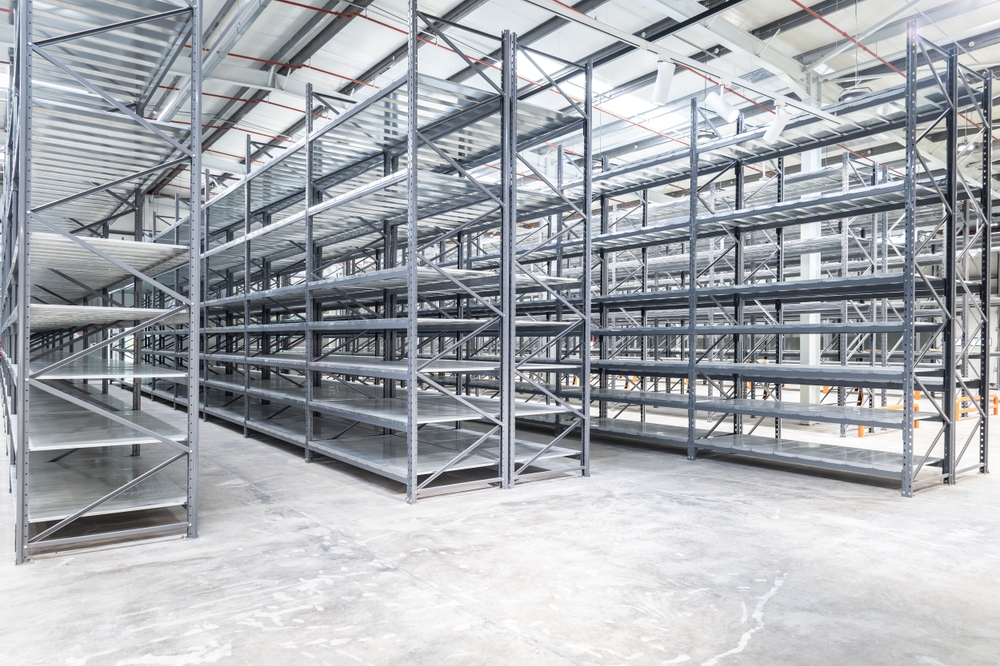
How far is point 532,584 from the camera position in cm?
426

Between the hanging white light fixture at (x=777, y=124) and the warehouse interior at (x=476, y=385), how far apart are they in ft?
0.15

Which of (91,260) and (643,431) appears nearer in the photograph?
(91,260)

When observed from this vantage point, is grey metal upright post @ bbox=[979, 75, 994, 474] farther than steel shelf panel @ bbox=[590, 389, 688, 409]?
No

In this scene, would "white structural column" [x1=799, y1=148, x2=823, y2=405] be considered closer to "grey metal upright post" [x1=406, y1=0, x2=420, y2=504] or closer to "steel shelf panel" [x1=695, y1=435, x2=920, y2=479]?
"steel shelf panel" [x1=695, y1=435, x2=920, y2=479]

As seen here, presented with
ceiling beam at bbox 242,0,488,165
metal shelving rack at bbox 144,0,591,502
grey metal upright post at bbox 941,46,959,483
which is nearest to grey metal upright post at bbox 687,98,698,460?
metal shelving rack at bbox 144,0,591,502

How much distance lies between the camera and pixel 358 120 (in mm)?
7762

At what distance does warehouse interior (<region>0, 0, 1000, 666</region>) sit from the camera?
384 cm

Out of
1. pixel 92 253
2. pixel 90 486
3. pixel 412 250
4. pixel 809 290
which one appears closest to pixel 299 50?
pixel 92 253

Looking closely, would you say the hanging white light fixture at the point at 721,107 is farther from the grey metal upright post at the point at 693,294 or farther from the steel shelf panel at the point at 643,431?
the steel shelf panel at the point at 643,431

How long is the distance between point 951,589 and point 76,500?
6616mm

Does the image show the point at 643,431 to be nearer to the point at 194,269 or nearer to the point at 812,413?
the point at 812,413

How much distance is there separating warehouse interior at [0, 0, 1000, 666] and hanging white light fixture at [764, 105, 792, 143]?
0.05 meters

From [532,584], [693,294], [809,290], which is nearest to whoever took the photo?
[532,584]

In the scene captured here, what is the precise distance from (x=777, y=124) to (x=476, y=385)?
23.8ft
